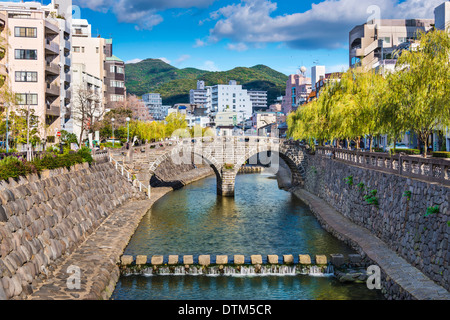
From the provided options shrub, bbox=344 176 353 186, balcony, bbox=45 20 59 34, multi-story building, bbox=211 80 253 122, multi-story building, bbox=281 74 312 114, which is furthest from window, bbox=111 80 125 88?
multi-story building, bbox=211 80 253 122

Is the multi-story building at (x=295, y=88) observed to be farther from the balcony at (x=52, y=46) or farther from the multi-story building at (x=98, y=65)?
the balcony at (x=52, y=46)

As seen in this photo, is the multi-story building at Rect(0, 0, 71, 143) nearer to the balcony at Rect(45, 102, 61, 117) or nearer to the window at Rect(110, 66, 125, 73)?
the balcony at Rect(45, 102, 61, 117)

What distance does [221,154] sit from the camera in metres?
47.3

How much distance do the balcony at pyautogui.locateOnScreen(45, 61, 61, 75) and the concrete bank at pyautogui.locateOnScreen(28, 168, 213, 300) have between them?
991 inches

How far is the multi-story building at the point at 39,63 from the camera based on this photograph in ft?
155

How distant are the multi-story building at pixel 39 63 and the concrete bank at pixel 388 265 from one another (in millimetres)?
29572

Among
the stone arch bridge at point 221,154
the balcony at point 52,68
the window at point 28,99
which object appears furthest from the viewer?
the balcony at point 52,68

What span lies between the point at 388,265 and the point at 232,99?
141764 millimetres

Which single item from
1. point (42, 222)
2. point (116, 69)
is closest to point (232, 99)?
point (116, 69)

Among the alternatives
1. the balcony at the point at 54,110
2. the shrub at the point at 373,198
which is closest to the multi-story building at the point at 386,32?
the balcony at the point at 54,110

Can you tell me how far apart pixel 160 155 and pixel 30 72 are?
16.8 metres

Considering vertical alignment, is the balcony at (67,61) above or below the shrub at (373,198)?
above

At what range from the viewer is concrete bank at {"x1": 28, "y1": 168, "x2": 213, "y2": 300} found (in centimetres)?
1578

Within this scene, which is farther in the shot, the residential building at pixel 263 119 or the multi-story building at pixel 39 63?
the residential building at pixel 263 119
